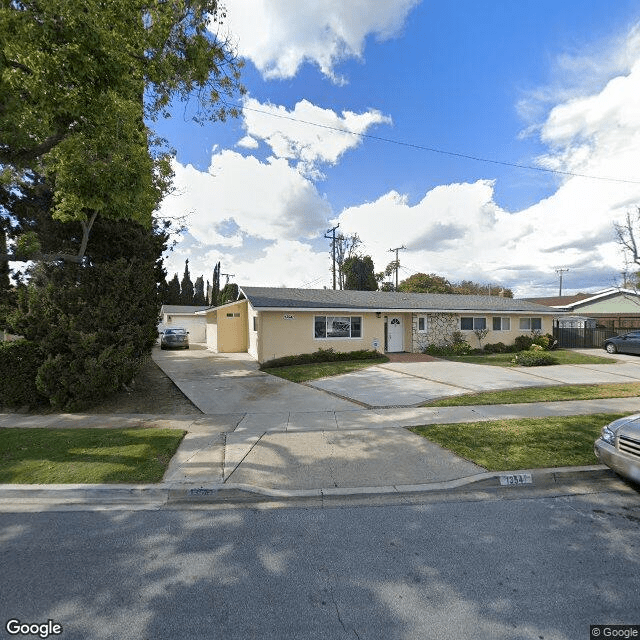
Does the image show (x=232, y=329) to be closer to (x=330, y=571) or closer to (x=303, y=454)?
(x=303, y=454)

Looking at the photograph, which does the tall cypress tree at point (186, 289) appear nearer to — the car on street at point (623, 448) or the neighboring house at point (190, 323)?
the neighboring house at point (190, 323)

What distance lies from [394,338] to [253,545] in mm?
16891

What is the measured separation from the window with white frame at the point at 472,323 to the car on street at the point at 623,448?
1655cm

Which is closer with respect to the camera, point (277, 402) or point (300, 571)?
point (300, 571)

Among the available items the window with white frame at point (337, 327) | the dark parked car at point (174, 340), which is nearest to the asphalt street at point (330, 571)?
the window with white frame at point (337, 327)

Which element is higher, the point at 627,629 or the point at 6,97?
the point at 6,97

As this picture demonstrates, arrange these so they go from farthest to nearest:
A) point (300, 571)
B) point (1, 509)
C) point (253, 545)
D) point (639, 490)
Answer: point (639, 490) < point (1, 509) < point (253, 545) < point (300, 571)

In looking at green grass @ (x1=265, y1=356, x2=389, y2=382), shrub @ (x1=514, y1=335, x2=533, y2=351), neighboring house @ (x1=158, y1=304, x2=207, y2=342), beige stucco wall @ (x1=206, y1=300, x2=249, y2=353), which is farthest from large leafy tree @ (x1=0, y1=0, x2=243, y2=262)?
neighboring house @ (x1=158, y1=304, x2=207, y2=342)

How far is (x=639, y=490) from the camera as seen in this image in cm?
457

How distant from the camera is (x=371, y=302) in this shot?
19.6 metres

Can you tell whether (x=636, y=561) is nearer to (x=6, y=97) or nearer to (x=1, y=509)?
(x=1, y=509)

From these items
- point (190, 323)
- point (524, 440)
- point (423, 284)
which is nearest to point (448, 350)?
point (524, 440)

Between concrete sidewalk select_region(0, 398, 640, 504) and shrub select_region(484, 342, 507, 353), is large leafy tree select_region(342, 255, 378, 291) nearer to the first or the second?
shrub select_region(484, 342, 507, 353)

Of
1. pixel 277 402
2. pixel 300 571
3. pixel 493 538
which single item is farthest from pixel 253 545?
pixel 277 402
